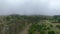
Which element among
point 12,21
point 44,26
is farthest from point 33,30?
point 12,21

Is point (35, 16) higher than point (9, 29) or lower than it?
higher

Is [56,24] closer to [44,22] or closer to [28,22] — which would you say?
[44,22]

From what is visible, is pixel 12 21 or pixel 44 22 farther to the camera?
pixel 44 22

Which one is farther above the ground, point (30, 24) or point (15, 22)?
point (15, 22)

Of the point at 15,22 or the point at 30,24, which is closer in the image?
the point at 15,22

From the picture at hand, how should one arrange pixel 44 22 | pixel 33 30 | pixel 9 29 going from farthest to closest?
pixel 44 22 < pixel 33 30 < pixel 9 29

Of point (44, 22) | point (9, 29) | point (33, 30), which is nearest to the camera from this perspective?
point (9, 29)
